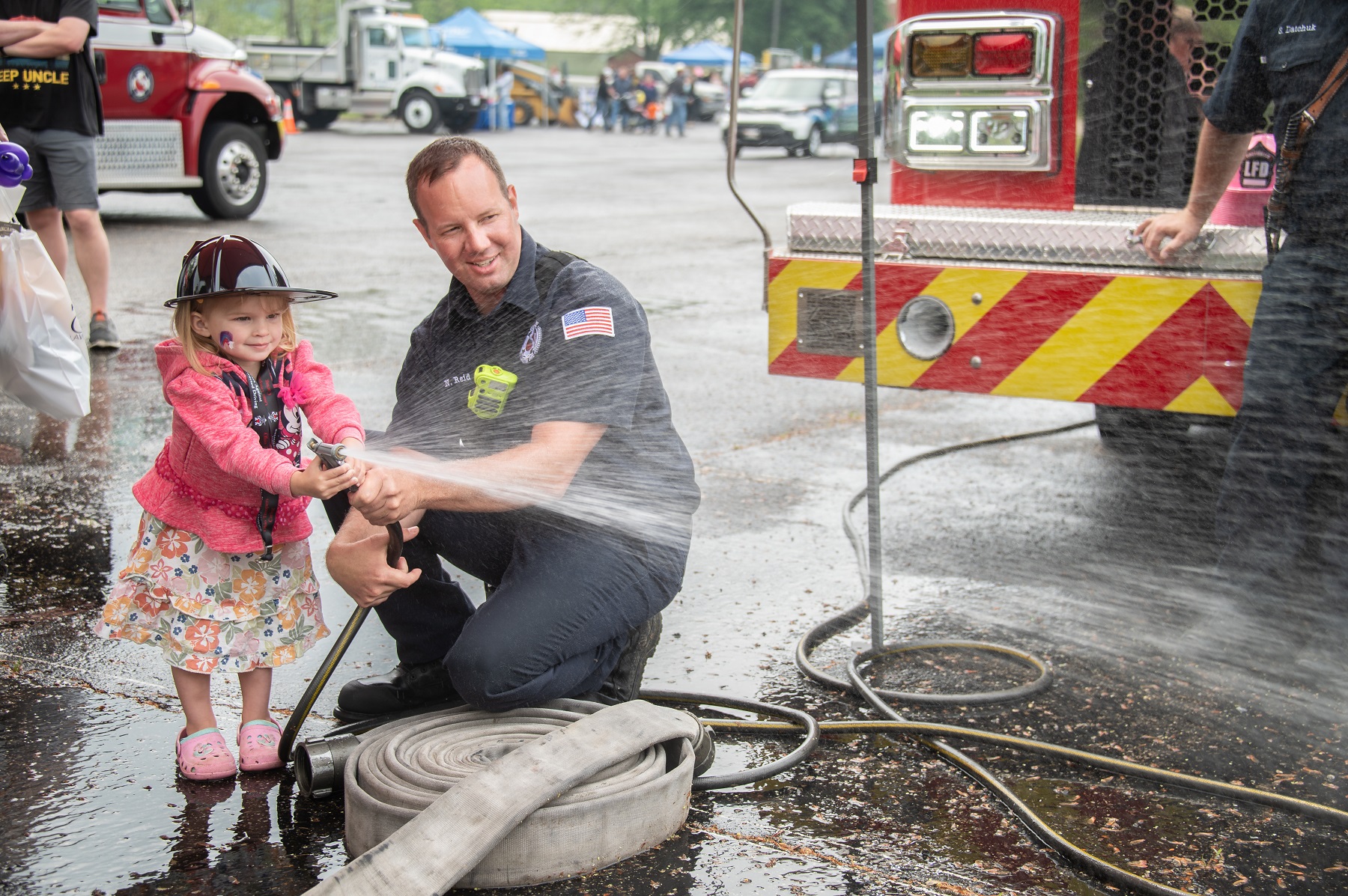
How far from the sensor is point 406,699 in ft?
9.77

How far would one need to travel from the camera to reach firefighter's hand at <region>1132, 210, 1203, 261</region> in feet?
11.3

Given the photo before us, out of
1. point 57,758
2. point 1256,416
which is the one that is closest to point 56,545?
point 57,758

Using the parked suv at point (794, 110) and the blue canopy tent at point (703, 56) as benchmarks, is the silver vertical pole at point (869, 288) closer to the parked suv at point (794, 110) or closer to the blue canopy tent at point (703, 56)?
the parked suv at point (794, 110)

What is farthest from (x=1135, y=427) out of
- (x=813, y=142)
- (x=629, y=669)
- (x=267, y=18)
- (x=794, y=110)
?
(x=267, y=18)

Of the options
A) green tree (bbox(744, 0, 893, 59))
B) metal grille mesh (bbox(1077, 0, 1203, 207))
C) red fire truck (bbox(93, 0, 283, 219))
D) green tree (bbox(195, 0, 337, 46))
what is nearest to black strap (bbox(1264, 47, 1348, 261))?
metal grille mesh (bbox(1077, 0, 1203, 207))

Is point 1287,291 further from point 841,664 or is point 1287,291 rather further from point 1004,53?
point 841,664

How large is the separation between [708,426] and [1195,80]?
92.6 inches

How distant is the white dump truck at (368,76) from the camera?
1117 inches

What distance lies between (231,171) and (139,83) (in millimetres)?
1172

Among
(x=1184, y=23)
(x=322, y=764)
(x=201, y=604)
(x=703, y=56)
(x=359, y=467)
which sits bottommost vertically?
(x=322, y=764)

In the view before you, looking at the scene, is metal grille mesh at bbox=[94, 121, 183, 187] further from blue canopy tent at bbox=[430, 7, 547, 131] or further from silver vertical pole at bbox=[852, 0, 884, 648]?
blue canopy tent at bbox=[430, 7, 547, 131]

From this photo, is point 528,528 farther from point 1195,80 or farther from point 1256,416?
point 1195,80

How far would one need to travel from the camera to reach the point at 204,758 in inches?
105

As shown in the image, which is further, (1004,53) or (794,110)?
(794,110)
